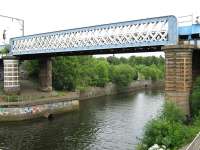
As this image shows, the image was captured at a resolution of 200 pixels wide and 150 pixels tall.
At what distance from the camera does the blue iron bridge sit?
105 ft

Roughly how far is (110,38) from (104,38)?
1192 millimetres

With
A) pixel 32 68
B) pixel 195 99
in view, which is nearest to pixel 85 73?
pixel 32 68

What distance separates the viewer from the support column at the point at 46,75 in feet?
203

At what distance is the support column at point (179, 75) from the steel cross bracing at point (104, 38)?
1893 millimetres

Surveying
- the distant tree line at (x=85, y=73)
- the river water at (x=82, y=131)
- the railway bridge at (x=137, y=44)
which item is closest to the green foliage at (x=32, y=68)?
the distant tree line at (x=85, y=73)

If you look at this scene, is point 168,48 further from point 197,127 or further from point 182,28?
point 197,127

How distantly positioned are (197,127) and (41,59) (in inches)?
1655

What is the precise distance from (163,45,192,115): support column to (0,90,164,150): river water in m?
6.50

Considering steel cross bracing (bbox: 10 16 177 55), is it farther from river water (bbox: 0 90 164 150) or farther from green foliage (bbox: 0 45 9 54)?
river water (bbox: 0 90 164 150)

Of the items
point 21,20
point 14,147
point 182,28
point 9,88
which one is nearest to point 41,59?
point 9,88

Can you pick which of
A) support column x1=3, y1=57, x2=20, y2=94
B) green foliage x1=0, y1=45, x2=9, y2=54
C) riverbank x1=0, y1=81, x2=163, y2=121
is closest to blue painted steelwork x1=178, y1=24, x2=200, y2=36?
riverbank x1=0, y1=81, x2=163, y2=121

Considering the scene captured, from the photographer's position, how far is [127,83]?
91.5 metres

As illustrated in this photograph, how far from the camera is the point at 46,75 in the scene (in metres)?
62.3

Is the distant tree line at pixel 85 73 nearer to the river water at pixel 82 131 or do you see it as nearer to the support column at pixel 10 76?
the support column at pixel 10 76
